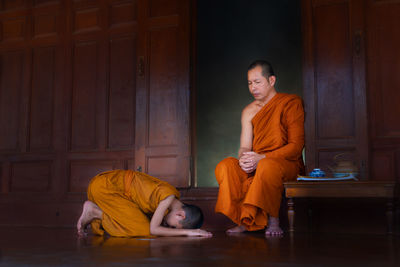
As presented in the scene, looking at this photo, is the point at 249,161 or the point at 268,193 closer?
the point at 268,193

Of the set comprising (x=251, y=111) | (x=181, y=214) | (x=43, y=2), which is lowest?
(x=181, y=214)

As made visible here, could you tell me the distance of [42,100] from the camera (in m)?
5.15

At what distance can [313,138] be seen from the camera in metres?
4.02

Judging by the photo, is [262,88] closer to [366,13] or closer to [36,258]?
[366,13]

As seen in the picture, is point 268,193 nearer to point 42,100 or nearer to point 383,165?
point 383,165

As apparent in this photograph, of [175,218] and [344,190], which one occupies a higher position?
[344,190]

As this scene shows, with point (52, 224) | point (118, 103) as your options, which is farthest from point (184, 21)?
point (52, 224)

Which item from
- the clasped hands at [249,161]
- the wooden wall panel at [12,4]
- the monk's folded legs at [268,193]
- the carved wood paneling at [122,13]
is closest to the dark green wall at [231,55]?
the carved wood paneling at [122,13]

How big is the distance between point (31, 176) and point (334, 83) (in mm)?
3251

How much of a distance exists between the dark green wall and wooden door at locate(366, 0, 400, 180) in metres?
2.59

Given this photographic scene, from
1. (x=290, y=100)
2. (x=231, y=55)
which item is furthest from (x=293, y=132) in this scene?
(x=231, y=55)

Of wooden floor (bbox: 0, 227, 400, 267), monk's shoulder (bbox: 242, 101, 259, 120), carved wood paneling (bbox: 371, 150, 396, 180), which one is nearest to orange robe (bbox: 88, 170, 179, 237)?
wooden floor (bbox: 0, 227, 400, 267)

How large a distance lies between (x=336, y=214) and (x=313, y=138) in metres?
0.71

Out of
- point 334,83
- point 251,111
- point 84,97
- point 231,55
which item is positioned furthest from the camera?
point 231,55
